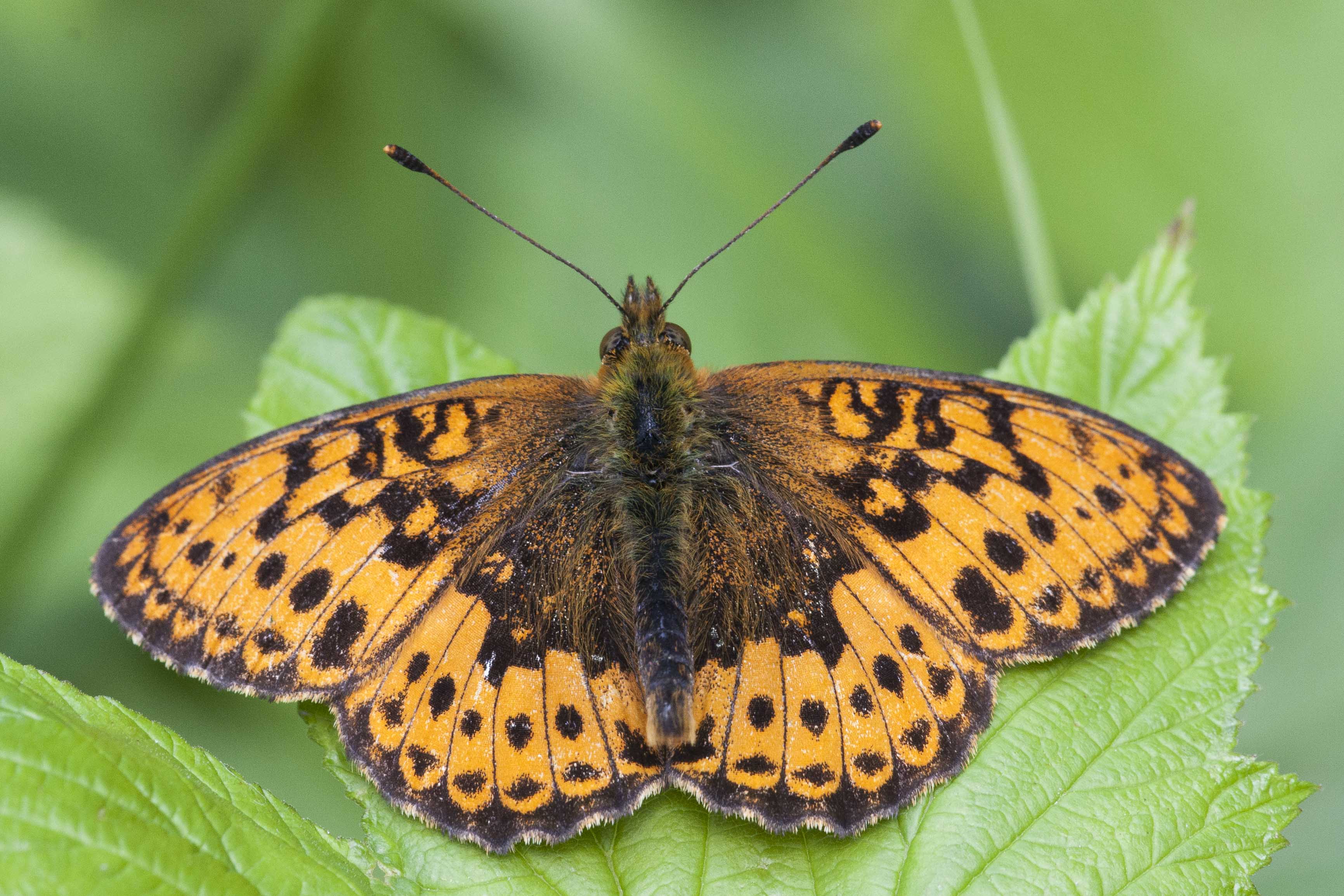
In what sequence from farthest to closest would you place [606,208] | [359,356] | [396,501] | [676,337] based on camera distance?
[606,208]
[359,356]
[676,337]
[396,501]

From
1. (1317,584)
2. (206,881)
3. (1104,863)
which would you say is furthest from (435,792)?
A: (1317,584)

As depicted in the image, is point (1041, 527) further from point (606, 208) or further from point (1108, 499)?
point (606, 208)

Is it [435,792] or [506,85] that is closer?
[435,792]

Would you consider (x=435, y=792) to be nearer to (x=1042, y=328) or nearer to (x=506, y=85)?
(x=1042, y=328)

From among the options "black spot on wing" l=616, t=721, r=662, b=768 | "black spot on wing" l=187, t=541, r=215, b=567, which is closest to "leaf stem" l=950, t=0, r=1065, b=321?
"black spot on wing" l=616, t=721, r=662, b=768

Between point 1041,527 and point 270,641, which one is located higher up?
point 1041,527

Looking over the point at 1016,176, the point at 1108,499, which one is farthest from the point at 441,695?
the point at 1016,176
